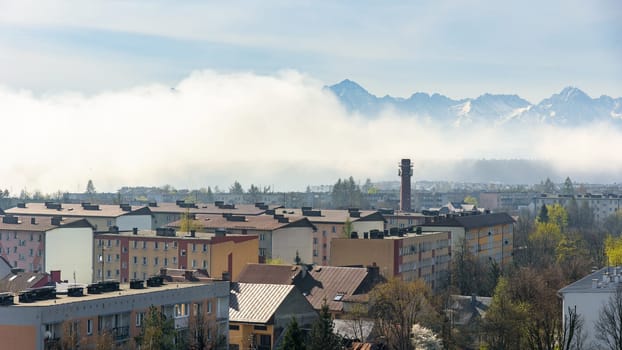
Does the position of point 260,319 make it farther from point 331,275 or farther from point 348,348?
point 331,275

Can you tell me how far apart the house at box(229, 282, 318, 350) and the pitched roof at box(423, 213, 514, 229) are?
29.7 m

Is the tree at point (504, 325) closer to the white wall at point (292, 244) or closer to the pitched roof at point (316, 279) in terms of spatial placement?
the pitched roof at point (316, 279)

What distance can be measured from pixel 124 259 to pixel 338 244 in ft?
35.7

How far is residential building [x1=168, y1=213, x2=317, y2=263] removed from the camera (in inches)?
2315

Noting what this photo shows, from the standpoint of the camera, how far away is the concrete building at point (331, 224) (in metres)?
64.3

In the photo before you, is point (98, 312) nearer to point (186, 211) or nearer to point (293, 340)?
point (293, 340)

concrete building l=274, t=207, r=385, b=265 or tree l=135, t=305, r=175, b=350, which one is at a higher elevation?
concrete building l=274, t=207, r=385, b=265

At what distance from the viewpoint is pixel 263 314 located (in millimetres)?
33750

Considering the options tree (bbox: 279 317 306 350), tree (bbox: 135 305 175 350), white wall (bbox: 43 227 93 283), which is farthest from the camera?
white wall (bbox: 43 227 93 283)

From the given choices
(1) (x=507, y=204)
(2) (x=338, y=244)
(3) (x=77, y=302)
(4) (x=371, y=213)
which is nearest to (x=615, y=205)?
(1) (x=507, y=204)

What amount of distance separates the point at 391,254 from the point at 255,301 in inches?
695

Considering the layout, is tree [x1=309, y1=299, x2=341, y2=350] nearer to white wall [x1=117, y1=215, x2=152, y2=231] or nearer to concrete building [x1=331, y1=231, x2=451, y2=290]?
concrete building [x1=331, y1=231, x2=451, y2=290]

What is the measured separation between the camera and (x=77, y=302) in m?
26.1

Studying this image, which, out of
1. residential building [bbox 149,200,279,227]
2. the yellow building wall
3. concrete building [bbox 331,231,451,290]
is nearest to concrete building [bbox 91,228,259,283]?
concrete building [bbox 331,231,451,290]
